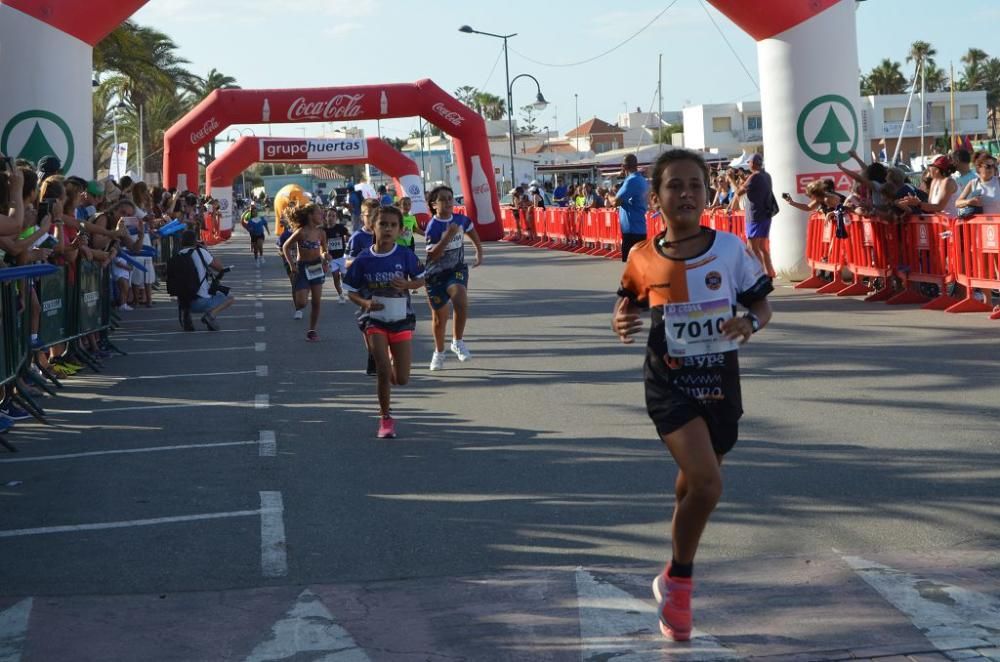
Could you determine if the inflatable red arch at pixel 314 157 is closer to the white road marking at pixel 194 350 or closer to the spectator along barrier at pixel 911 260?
the spectator along barrier at pixel 911 260

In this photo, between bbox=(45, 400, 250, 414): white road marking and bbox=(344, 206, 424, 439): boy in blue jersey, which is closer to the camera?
bbox=(344, 206, 424, 439): boy in blue jersey

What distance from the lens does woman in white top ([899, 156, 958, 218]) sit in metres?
15.9

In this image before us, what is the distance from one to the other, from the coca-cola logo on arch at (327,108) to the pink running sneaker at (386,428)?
30076mm

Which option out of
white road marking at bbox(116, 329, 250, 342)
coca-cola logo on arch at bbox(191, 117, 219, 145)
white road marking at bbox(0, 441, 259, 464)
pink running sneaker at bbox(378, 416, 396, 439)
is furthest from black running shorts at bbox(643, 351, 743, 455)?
coca-cola logo on arch at bbox(191, 117, 219, 145)

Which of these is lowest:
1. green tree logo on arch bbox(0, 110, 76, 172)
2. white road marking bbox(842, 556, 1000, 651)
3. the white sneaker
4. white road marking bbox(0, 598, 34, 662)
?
white road marking bbox(842, 556, 1000, 651)

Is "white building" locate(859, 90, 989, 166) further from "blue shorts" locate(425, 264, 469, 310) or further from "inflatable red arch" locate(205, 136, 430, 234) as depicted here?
"blue shorts" locate(425, 264, 469, 310)

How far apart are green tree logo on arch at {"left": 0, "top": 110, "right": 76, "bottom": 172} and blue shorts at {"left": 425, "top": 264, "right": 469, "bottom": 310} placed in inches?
269

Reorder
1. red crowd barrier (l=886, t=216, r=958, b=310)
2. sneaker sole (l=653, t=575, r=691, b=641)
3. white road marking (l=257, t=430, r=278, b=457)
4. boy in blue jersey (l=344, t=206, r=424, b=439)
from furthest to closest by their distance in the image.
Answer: red crowd barrier (l=886, t=216, r=958, b=310), boy in blue jersey (l=344, t=206, r=424, b=439), white road marking (l=257, t=430, r=278, b=457), sneaker sole (l=653, t=575, r=691, b=641)

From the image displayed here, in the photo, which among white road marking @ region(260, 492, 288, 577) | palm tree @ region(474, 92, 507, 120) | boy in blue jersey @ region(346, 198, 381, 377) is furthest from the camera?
palm tree @ region(474, 92, 507, 120)

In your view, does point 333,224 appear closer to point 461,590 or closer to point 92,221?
point 92,221

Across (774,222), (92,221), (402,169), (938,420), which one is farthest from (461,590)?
(402,169)

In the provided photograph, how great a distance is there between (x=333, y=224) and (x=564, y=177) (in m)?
52.0

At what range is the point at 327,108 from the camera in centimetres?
3872

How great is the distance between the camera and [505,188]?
87.9 meters
